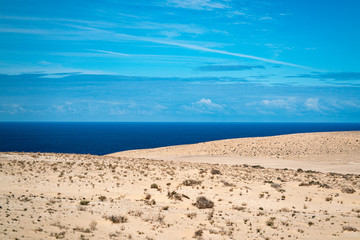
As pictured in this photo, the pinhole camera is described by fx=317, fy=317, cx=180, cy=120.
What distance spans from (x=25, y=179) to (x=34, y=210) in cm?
951

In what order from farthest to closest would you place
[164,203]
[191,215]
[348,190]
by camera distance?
[348,190] → [164,203] → [191,215]

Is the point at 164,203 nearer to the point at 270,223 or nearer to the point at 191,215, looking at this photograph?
the point at 191,215

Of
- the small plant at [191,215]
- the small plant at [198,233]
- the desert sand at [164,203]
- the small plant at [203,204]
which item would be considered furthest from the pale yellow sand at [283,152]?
the small plant at [198,233]

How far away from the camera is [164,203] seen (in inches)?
838

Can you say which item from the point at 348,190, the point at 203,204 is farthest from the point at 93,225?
the point at 348,190

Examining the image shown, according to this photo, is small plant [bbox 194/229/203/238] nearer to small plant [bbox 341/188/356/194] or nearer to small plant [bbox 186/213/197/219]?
small plant [bbox 186/213/197/219]

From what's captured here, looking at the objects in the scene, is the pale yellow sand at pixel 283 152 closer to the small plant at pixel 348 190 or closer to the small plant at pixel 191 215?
the small plant at pixel 348 190

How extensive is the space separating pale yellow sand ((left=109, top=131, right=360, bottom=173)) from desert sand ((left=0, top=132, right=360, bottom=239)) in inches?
499

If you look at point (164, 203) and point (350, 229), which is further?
point (164, 203)

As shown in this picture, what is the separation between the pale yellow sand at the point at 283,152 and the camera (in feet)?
164

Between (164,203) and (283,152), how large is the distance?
4614 cm

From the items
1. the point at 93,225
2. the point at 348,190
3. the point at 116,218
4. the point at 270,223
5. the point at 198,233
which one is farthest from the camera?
the point at 348,190

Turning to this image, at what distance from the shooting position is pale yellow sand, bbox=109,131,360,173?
164ft

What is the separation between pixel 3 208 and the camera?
52.0ft
